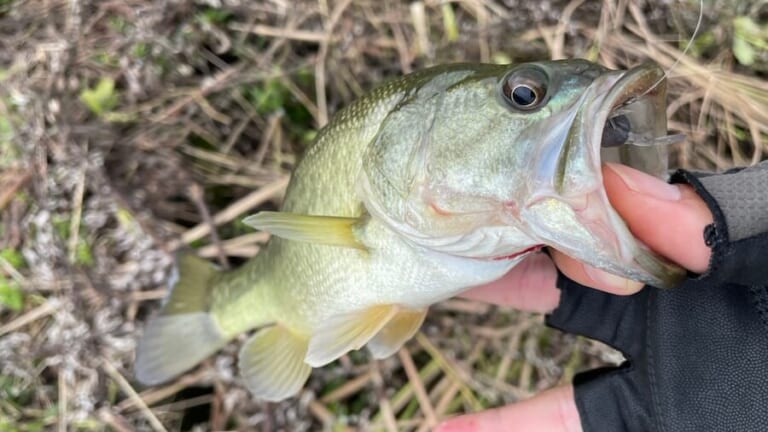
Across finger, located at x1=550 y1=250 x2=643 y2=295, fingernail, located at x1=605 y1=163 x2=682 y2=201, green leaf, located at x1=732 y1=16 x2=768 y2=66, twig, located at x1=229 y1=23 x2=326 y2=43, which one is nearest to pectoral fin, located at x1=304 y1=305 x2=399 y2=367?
finger, located at x1=550 y1=250 x2=643 y2=295

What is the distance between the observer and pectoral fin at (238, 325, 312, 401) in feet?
A: 6.50

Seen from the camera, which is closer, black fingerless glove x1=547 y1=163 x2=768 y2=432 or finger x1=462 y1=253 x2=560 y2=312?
black fingerless glove x1=547 y1=163 x2=768 y2=432

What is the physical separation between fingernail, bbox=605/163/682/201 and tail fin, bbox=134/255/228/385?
1375mm

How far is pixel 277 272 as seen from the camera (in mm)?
1881

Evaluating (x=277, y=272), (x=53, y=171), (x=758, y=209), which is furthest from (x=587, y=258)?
(x=53, y=171)

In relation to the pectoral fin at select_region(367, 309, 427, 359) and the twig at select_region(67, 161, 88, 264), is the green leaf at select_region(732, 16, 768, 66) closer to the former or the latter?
the pectoral fin at select_region(367, 309, 427, 359)

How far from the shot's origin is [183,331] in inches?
85.5

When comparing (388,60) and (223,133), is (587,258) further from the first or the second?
(223,133)

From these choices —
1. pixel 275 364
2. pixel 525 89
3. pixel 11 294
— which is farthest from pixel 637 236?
pixel 11 294

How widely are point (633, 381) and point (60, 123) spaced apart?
202 centimetres

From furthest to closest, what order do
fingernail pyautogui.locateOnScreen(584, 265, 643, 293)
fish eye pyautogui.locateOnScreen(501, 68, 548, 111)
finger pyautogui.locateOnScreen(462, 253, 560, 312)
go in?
1. finger pyautogui.locateOnScreen(462, 253, 560, 312)
2. fingernail pyautogui.locateOnScreen(584, 265, 643, 293)
3. fish eye pyautogui.locateOnScreen(501, 68, 548, 111)

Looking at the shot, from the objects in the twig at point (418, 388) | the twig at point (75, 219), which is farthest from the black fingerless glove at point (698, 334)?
the twig at point (75, 219)

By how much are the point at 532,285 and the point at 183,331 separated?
1088 mm

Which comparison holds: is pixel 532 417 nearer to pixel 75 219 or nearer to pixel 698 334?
pixel 698 334
